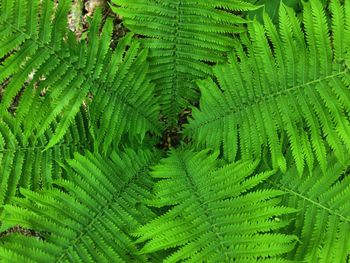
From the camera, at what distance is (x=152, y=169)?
3092 millimetres

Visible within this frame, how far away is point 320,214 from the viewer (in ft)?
8.46

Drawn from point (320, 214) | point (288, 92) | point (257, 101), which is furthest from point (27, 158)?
point (320, 214)

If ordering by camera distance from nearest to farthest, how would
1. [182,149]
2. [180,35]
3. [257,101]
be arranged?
[257,101] < [180,35] < [182,149]

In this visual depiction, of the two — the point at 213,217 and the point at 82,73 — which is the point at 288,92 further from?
the point at 82,73

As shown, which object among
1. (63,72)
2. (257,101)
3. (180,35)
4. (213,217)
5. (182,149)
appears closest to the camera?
(213,217)

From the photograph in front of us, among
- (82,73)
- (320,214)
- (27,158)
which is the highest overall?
(82,73)

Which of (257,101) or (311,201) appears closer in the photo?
(311,201)

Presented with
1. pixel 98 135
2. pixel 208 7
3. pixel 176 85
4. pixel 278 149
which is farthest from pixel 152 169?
pixel 208 7

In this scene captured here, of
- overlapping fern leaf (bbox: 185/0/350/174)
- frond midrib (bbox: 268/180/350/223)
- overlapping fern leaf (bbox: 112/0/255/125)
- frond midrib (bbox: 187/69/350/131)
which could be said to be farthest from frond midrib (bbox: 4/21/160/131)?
frond midrib (bbox: 268/180/350/223)

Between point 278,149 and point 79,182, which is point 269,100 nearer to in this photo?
point 278,149

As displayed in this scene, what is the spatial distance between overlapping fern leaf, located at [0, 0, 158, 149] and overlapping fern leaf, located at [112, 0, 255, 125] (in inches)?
7.0

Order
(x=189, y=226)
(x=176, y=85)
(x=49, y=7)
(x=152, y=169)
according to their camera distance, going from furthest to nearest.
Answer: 1. (x=176, y=85)
2. (x=152, y=169)
3. (x=49, y=7)
4. (x=189, y=226)

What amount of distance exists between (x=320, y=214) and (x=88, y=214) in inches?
58.4

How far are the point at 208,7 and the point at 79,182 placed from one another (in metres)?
1.55
